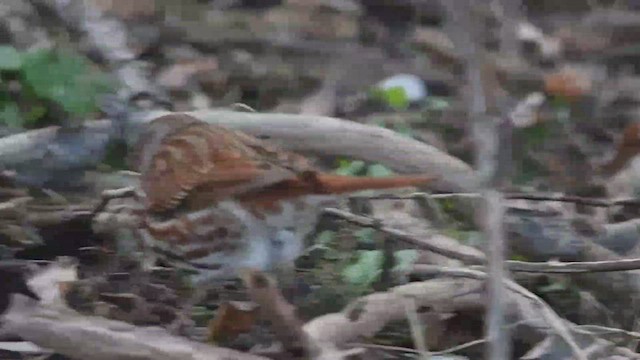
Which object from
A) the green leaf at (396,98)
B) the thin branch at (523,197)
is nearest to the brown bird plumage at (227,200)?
the thin branch at (523,197)

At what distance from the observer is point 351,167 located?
3.25 metres

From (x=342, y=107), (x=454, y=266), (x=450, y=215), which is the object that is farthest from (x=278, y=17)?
(x=454, y=266)

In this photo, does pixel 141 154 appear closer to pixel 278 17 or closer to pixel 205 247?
pixel 205 247

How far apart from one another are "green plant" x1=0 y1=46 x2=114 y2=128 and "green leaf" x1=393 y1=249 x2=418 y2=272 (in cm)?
85

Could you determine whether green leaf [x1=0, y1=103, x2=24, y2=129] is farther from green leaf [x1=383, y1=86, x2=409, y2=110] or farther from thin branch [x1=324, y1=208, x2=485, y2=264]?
green leaf [x1=383, y1=86, x2=409, y2=110]

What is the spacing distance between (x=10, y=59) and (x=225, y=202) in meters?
0.80

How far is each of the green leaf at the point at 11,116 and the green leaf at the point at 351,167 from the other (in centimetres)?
79

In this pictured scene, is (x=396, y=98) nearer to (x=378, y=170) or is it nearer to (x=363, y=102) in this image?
(x=363, y=102)

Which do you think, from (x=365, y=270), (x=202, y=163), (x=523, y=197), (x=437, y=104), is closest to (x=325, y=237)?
(x=365, y=270)

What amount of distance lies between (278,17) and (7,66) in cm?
181

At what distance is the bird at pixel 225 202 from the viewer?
8.79 ft

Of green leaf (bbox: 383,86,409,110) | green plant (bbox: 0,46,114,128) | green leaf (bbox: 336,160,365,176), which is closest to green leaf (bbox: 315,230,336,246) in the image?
green leaf (bbox: 336,160,365,176)

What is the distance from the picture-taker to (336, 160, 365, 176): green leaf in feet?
10.6

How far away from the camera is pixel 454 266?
2.78 m
